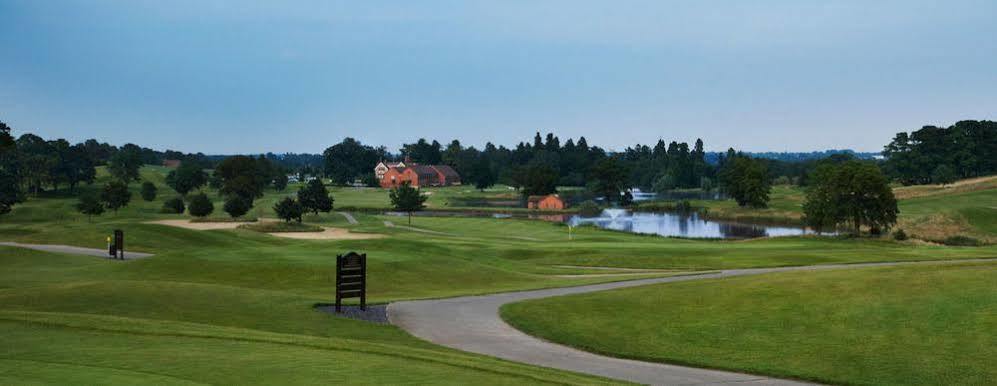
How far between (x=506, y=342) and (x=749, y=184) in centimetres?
11828

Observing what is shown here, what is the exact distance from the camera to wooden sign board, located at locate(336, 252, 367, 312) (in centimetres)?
2439

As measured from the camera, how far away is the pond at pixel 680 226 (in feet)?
321

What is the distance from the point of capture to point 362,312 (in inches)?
957

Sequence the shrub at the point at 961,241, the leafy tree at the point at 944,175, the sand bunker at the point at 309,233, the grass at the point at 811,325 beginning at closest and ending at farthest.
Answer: the grass at the point at 811,325 → the sand bunker at the point at 309,233 → the shrub at the point at 961,241 → the leafy tree at the point at 944,175

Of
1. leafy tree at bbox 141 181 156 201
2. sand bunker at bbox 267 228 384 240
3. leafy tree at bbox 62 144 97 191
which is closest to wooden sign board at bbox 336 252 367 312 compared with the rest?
sand bunker at bbox 267 228 384 240

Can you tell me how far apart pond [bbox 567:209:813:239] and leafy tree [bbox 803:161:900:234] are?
9.91 metres

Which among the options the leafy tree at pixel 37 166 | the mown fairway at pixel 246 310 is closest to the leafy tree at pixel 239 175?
the leafy tree at pixel 37 166

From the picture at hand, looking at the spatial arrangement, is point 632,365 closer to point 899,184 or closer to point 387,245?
point 387,245

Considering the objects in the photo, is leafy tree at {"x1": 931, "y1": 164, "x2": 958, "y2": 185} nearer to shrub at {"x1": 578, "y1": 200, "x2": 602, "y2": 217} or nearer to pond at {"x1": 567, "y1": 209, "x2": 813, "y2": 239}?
pond at {"x1": 567, "y1": 209, "x2": 813, "y2": 239}

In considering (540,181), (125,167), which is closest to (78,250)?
(125,167)

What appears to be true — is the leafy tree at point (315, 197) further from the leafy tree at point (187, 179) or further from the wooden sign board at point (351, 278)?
the wooden sign board at point (351, 278)

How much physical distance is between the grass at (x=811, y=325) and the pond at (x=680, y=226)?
225 feet

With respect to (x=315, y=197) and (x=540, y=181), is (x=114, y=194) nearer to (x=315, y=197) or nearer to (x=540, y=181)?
(x=315, y=197)

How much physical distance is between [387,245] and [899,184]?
147 m
